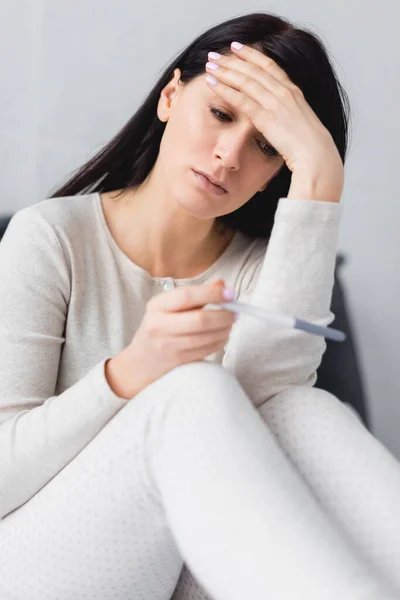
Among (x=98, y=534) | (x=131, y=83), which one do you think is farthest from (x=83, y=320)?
(x=131, y=83)

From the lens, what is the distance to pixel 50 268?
3.37 ft

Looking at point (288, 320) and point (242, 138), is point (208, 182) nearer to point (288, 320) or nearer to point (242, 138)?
point (242, 138)

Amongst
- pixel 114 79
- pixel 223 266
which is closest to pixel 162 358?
pixel 223 266

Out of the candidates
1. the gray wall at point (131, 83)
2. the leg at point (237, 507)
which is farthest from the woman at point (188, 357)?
the gray wall at point (131, 83)

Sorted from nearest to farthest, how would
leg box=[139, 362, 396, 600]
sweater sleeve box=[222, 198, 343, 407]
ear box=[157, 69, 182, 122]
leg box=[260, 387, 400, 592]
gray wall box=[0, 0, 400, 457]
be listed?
leg box=[139, 362, 396, 600]
leg box=[260, 387, 400, 592]
sweater sleeve box=[222, 198, 343, 407]
ear box=[157, 69, 182, 122]
gray wall box=[0, 0, 400, 457]

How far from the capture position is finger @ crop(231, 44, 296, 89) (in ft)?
3.34

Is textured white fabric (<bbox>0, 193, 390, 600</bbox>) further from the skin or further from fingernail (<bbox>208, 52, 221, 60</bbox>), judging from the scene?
fingernail (<bbox>208, 52, 221, 60</bbox>)

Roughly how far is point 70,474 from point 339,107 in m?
0.58

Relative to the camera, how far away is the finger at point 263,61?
1018 millimetres

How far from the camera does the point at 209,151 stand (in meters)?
1.00

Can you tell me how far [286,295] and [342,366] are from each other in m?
0.63

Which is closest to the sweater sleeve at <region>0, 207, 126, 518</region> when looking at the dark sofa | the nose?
the nose

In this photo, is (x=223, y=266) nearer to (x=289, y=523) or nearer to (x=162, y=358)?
(x=162, y=358)

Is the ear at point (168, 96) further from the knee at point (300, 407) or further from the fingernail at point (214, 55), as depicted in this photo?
the knee at point (300, 407)
